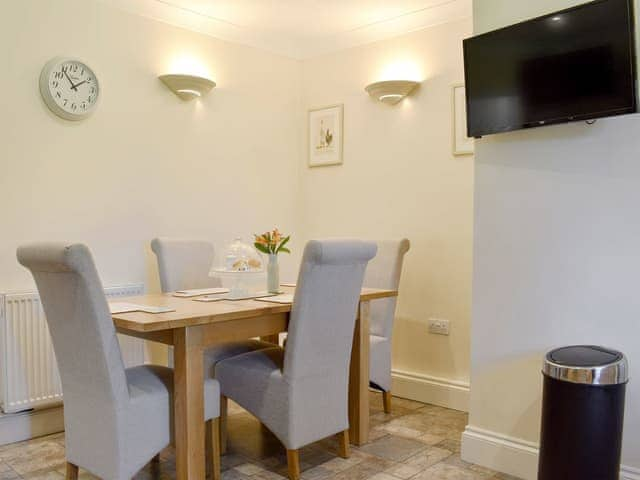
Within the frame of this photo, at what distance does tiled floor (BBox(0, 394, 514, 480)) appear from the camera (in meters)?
2.57

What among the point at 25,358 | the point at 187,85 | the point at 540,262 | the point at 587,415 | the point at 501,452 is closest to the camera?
the point at 587,415

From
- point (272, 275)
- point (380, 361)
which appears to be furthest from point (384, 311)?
point (272, 275)

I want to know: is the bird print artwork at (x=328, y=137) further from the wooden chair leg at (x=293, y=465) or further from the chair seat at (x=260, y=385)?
the wooden chair leg at (x=293, y=465)

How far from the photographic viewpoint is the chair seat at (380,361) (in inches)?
128

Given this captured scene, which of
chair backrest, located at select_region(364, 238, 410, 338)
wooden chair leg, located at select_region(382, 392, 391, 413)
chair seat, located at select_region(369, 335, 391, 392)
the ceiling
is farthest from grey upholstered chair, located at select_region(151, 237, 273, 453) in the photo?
the ceiling

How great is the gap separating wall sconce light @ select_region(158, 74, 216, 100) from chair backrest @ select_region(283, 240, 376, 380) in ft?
5.89

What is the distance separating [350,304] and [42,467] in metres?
1.62

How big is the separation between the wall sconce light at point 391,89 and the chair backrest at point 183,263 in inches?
59.5

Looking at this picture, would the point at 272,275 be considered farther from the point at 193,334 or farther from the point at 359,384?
the point at 193,334

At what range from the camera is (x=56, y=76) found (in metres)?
3.15

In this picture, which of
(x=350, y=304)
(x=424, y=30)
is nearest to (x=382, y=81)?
(x=424, y=30)

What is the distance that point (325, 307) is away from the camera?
2508 millimetres

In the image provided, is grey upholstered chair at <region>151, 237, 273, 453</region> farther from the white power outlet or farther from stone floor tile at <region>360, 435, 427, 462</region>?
the white power outlet

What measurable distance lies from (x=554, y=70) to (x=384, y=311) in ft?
5.52
